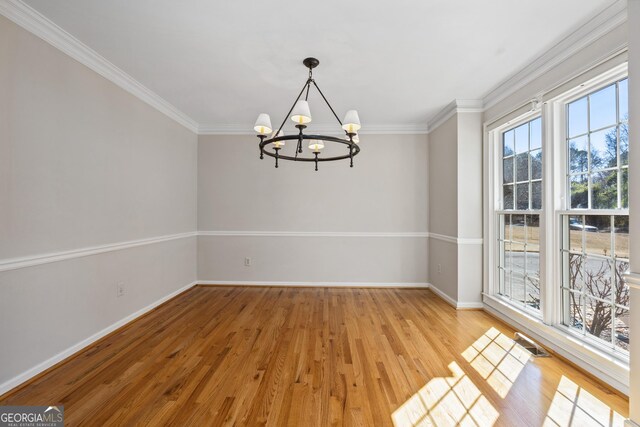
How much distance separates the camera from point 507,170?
10.5 feet

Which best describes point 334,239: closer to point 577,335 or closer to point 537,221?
point 537,221

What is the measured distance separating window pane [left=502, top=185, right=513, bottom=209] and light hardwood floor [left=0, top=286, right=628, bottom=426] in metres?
1.31

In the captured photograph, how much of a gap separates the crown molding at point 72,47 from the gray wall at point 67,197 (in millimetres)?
52

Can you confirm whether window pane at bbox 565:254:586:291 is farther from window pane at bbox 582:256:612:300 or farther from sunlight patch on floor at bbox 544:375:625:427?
sunlight patch on floor at bbox 544:375:625:427

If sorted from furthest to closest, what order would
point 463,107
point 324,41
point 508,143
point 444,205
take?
1. point 444,205
2. point 463,107
3. point 508,143
4. point 324,41

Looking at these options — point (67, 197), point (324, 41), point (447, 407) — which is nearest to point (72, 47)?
point (67, 197)

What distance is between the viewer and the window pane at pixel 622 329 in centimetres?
195

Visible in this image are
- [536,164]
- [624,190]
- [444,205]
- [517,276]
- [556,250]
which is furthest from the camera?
[444,205]

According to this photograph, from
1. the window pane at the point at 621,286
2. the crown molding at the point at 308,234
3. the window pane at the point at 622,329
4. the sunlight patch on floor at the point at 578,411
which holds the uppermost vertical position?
the crown molding at the point at 308,234

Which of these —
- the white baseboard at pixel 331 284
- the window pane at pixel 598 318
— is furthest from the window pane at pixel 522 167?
the white baseboard at pixel 331 284

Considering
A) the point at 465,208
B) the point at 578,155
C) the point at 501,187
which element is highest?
the point at 578,155

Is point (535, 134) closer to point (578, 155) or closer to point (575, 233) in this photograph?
point (578, 155)

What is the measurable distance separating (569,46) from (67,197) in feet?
13.8

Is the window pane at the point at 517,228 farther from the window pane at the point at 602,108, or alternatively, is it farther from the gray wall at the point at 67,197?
the gray wall at the point at 67,197
